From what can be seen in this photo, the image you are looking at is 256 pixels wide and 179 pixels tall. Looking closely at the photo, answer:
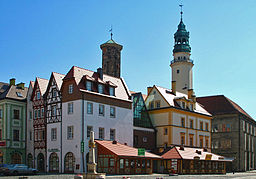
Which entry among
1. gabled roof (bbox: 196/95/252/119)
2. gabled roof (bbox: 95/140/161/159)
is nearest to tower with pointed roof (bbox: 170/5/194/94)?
gabled roof (bbox: 196/95/252/119)

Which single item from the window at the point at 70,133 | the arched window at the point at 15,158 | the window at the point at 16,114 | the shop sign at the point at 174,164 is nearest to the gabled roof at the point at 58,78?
the window at the point at 70,133

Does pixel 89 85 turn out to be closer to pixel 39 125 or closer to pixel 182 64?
pixel 39 125

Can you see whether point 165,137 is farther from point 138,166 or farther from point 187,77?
point 187,77

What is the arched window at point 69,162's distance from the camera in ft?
144

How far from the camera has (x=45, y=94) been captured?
48969 mm

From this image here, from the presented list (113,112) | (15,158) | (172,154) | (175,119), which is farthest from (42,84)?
(175,119)

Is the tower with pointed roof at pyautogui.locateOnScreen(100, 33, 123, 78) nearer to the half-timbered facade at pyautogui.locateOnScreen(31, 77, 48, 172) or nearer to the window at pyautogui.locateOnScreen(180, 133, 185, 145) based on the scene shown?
the window at pyautogui.locateOnScreen(180, 133, 185, 145)

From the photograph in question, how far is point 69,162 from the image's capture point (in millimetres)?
44500

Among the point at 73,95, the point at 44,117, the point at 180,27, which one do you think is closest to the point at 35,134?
the point at 44,117

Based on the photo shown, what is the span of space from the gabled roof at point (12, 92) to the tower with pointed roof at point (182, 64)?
39.2 meters

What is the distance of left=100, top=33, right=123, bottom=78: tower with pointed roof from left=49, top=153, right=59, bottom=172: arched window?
2997 cm

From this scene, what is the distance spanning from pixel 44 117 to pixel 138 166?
13.7 metres

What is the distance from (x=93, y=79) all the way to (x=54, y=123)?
286 inches

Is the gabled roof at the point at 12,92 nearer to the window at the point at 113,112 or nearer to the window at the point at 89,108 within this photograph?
the window at the point at 89,108
